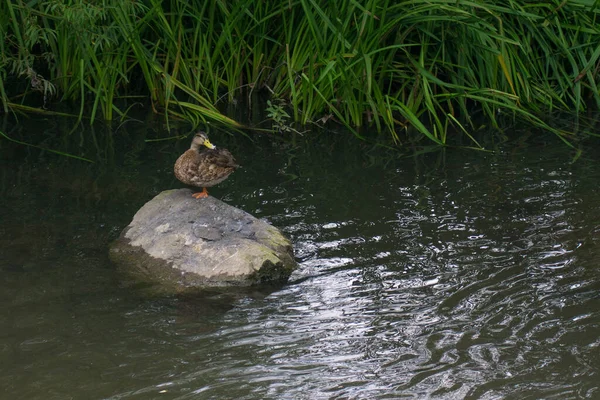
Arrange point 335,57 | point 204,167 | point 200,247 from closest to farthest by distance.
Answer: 1. point 200,247
2. point 204,167
3. point 335,57

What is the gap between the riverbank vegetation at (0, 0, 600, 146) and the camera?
757cm

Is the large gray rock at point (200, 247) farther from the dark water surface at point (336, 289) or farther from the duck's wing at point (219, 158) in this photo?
Answer: the duck's wing at point (219, 158)

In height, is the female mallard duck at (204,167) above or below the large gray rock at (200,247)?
above

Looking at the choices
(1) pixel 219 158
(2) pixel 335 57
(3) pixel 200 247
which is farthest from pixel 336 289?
(2) pixel 335 57

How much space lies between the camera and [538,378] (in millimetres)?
3900

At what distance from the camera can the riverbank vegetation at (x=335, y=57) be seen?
7574mm

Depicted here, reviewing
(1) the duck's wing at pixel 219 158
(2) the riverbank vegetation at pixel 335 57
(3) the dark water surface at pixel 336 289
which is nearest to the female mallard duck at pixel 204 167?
(1) the duck's wing at pixel 219 158

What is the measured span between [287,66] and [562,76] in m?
2.89

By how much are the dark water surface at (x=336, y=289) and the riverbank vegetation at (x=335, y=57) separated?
28.0 inches

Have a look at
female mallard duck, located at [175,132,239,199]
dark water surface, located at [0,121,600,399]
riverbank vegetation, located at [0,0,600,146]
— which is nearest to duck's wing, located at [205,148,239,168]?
female mallard duck, located at [175,132,239,199]

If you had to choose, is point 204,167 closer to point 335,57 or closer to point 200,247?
point 200,247

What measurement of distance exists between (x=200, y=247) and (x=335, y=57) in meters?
A: 3.11

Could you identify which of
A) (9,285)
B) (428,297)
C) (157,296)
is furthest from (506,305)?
(9,285)

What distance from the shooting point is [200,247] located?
5172mm
